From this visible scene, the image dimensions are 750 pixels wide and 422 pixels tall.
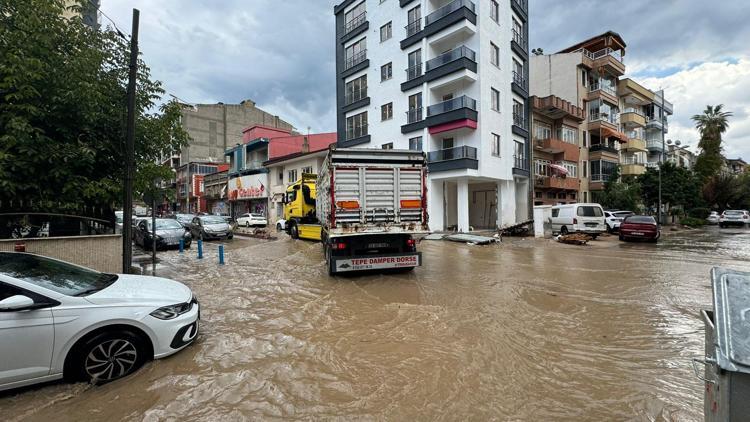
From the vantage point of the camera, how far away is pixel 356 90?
30438mm

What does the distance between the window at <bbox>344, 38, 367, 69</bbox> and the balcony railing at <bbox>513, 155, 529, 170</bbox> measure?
1504cm

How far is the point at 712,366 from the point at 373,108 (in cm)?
2824

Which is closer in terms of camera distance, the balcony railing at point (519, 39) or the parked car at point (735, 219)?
the balcony railing at point (519, 39)

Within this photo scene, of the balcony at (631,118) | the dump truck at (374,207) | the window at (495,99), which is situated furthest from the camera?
the balcony at (631,118)

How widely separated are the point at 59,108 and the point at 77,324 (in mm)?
5837

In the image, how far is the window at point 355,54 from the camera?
29641 mm

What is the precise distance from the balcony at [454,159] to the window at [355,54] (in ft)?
39.3

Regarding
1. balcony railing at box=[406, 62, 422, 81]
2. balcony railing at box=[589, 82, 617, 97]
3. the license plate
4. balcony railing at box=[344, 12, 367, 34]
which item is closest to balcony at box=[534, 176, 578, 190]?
balcony railing at box=[589, 82, 617, 97]

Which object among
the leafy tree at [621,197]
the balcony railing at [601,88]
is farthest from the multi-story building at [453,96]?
the balcony railing at [601,88]

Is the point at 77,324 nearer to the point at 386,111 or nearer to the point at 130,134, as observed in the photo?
the point at 130,134

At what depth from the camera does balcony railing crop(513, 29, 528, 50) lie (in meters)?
26.4

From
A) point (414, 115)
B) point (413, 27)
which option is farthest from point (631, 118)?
point (414, 115)

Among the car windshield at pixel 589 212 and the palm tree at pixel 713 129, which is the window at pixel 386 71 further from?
the palm tree at pixel 713 129

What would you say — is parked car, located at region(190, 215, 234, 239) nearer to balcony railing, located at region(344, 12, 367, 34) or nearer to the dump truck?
the dump truck
